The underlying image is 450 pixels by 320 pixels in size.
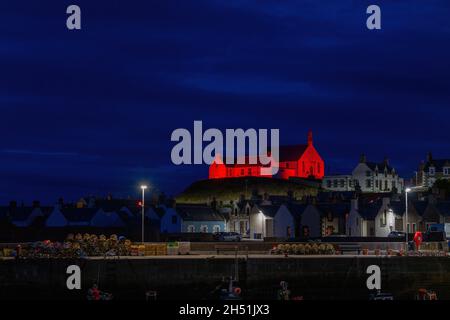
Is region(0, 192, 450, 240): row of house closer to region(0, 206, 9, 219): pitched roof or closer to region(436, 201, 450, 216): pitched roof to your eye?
region(436, 201, 450, 216): pitched roof

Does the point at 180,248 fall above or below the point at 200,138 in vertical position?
below

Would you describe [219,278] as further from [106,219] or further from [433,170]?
[433,170]

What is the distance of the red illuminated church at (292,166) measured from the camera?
615 feet

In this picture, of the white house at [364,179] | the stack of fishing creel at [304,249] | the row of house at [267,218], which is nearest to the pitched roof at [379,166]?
the white house at [364,179]

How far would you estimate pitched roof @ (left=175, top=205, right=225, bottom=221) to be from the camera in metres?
100

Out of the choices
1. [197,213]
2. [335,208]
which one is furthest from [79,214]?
[335,208]

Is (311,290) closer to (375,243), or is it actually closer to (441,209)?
(375,243)

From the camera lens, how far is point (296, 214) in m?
94.6

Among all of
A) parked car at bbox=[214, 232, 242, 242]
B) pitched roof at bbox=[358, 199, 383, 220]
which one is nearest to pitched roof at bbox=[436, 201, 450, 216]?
pitched roof at bbox=[358, 199, 383, 220]

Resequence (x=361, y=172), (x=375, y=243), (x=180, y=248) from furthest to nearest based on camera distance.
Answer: (x=361, y=172)
(x=375, y=243)
(x=180, y=248)

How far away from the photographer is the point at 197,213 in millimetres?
102062

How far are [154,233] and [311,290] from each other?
1183 inches
